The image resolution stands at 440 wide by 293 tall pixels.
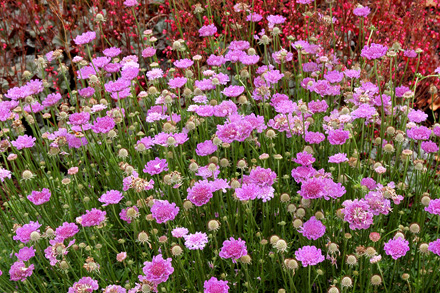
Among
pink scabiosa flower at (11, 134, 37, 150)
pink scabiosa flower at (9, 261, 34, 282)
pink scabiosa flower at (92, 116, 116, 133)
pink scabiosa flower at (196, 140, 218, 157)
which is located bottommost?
pink scabiosa flower at (9, 261, 34, 282)

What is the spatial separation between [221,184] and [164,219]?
29cm

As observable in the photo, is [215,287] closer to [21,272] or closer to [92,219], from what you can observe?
[92,219]

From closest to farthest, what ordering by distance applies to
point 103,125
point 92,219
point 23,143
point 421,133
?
point 92,219 → point 421,133 → point 103,125 → point 23,143

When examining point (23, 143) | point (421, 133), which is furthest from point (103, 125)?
point (421, 133)

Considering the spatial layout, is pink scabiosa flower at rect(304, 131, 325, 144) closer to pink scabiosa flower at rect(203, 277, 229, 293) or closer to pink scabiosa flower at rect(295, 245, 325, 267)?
pink scabiosa flower at rect(295, 245, 325, 267)

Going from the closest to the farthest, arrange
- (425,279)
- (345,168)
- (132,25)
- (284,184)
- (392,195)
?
1. (392,195)
2. (425,279)
3. (345,168)
4. (284,184)
5. (132,25)

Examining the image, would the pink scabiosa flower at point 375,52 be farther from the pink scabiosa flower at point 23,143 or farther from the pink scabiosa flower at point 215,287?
the pink scabiosa flower at point 23,143

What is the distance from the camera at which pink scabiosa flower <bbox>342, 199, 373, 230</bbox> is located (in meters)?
2.05

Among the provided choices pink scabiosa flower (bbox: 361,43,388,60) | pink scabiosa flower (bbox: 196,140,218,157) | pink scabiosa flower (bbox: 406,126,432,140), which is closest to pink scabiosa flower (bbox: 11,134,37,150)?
pink scabiosa flower (bbox: 196,140,218,157)

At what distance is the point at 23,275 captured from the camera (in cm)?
225

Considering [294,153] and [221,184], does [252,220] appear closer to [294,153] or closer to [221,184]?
[221,184]

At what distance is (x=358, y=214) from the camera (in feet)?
6.74

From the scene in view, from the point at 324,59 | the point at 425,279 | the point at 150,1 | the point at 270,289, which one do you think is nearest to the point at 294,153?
the point at 324,59

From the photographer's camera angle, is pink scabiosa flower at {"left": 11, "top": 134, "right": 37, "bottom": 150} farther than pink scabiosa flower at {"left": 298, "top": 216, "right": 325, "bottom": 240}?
Yes
